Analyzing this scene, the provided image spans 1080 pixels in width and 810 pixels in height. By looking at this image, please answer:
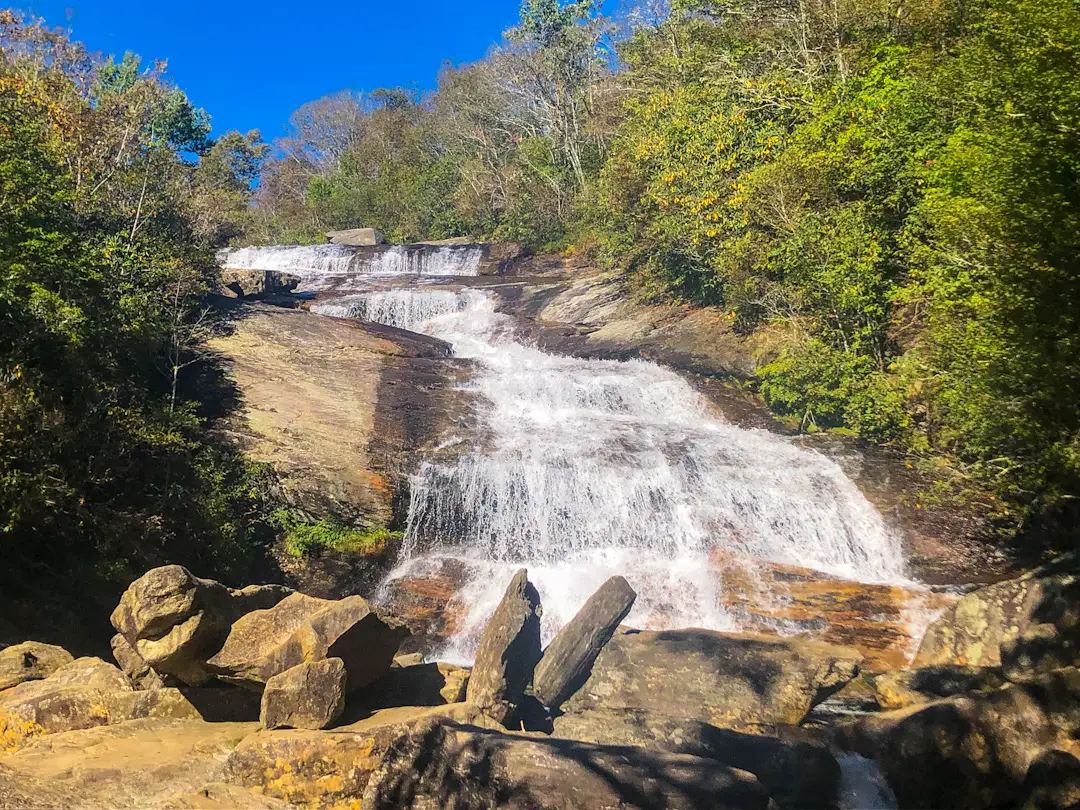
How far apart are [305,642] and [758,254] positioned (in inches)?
652

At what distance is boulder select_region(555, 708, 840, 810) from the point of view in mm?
6953

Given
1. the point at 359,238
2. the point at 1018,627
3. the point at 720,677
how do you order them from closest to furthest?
the point at 1018,627
the point at 720,677
the point at 359,238

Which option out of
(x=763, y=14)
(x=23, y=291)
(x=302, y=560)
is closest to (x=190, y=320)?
(x=23, y=291)

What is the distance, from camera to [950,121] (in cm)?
1529

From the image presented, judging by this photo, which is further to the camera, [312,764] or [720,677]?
[720,677]

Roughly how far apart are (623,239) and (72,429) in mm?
19362

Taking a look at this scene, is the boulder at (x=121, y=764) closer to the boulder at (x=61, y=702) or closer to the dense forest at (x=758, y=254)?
the boulder at (x=61, y=702)

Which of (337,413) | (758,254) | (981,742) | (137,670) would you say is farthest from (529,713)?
(758,254)

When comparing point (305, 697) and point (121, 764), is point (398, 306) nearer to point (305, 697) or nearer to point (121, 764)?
point (305, 697)

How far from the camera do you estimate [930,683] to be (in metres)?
8.83

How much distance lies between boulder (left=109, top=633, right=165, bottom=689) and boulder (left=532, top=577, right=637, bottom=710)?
5.04 meters

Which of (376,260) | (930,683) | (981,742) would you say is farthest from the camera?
(376,260)

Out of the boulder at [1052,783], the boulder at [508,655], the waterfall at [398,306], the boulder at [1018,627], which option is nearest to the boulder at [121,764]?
the boulder at [508,655]

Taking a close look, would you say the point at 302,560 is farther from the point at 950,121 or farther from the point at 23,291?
the point at 950,121
